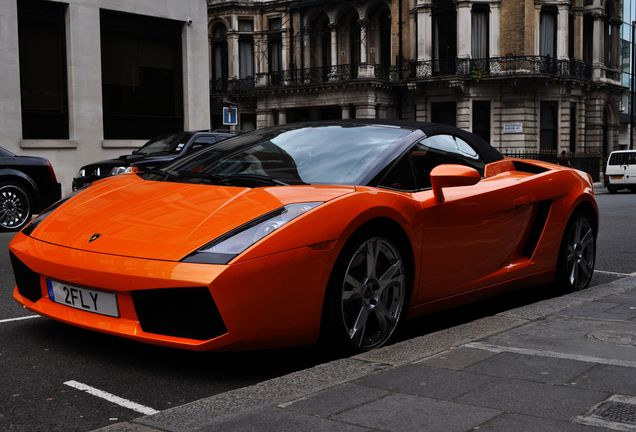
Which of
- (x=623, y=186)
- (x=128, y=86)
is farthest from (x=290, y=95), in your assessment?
(x=128, y=86)

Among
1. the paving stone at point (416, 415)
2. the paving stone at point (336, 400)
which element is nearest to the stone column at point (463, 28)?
the paving stone at point (336, 400)

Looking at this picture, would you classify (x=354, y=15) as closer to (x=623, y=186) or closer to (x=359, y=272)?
(x=623, y=186)

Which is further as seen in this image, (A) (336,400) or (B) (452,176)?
(B) (452,176)

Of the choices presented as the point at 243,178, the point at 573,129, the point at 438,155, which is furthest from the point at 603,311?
the point at 573,129

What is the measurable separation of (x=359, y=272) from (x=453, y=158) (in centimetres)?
156

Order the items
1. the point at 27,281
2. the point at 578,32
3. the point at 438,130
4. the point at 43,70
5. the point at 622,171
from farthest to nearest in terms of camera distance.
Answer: the point at 578,32 < the point at 622,171 < the point at 43,70 < the point at 438,130 < the point at 27,281

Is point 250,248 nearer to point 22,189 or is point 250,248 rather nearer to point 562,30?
point 22,189

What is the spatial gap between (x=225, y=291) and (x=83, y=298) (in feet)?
2.75

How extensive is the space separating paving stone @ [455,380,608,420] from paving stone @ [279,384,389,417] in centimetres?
35

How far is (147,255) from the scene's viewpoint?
3867 millimetres

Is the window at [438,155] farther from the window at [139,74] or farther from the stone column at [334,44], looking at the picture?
the stone column at [334,44]

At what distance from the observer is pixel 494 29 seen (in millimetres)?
43250

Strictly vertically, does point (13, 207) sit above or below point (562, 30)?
below

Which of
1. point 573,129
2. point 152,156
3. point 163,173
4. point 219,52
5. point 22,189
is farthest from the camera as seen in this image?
point 219,52
